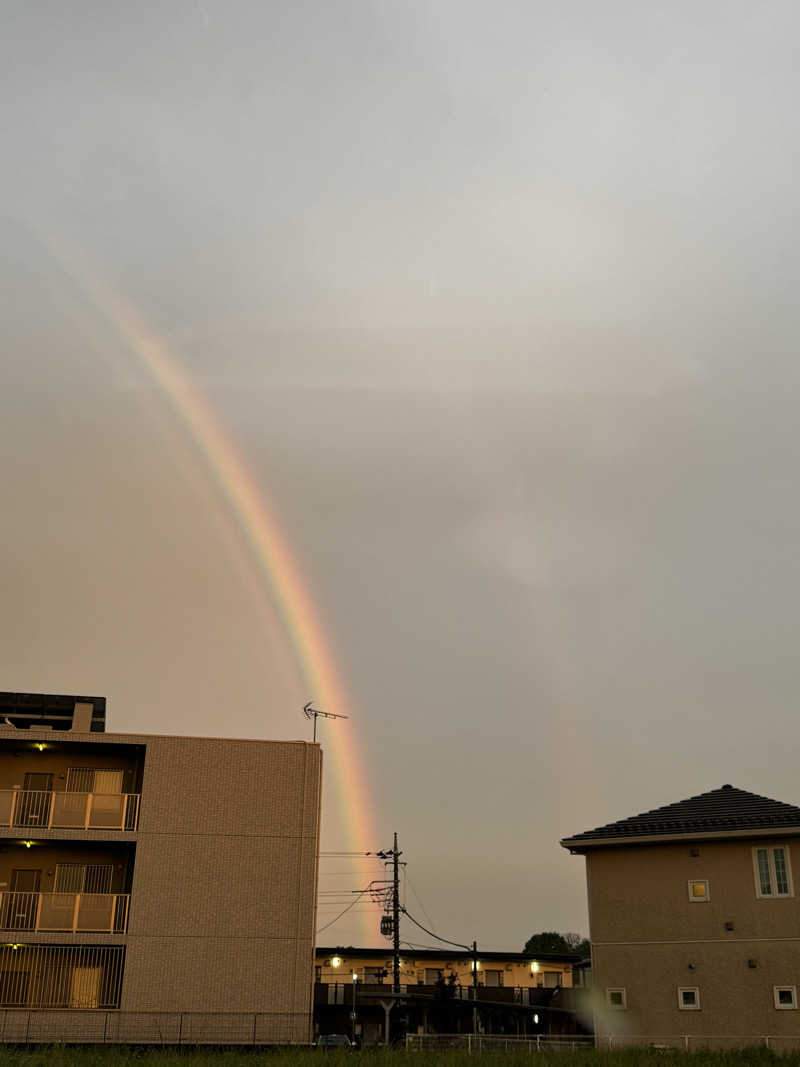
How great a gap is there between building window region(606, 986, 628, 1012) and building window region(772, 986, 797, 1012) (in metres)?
3.92

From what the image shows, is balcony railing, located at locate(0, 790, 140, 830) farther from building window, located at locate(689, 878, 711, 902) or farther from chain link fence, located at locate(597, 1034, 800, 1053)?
building window, located at locate(689, 878, 711, 902)

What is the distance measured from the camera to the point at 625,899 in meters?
30.5

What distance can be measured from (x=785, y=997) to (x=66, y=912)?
1868 cm

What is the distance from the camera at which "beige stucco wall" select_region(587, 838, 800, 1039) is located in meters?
27.8

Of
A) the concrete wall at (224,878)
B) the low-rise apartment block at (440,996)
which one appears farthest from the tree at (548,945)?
the concrete wall at (224,878)

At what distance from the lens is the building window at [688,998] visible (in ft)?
93.3

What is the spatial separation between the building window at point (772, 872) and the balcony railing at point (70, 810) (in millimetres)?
16765

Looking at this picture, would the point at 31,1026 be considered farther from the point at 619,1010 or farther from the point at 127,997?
the point at 619,1010

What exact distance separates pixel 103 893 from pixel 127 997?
303 cm

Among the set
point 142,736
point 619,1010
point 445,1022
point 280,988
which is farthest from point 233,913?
point 445,1022

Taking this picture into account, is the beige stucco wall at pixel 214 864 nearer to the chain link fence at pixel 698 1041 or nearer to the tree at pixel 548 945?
the chain link fence at pixel 698 1041

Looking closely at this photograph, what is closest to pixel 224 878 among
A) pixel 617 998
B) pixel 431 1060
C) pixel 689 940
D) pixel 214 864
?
pixel 214 864

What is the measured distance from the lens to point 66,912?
29859mm

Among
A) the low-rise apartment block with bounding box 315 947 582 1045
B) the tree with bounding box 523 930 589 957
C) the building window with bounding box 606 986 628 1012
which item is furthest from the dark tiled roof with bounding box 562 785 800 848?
the tree with bounding box 523 930 589 957
